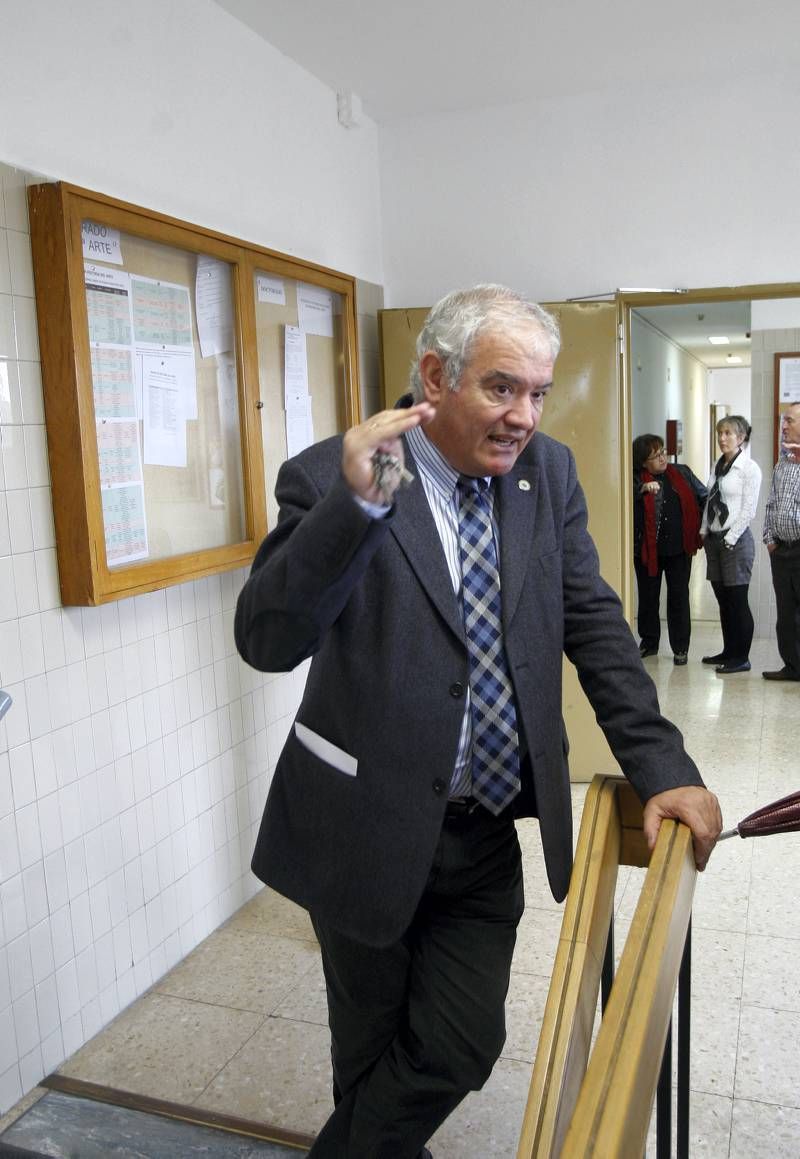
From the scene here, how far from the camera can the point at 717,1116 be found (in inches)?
87.5

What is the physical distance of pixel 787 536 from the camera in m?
5.84

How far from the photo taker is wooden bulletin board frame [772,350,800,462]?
679cm

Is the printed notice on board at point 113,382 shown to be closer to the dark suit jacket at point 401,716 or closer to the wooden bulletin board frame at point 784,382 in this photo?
the dark suit jacket at point 401,716

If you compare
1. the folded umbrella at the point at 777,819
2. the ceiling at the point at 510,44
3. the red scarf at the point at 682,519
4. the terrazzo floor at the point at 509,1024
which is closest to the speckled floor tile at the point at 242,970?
the terrazzo floor at the point at 509,1024

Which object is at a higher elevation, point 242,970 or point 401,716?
point 401,716

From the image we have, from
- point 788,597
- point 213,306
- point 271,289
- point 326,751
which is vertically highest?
point 271,289

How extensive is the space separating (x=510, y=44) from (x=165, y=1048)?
357cm

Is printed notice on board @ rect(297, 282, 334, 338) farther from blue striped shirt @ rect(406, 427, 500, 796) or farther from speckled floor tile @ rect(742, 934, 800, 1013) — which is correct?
speckled floor tile @ rect(742, 934, 800, 1013)

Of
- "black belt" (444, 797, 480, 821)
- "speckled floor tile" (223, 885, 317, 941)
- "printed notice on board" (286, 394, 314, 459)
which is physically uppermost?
"printed notice on board" (286, 394, 314, 459)

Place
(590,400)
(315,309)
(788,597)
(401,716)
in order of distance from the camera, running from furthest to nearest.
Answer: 1. (788,597)
2. (590,400)
3. (315,309)
4. (401,716)

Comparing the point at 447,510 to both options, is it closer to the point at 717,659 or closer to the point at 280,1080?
the point at 280,1080

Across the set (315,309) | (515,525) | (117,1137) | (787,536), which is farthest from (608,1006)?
(787,536)

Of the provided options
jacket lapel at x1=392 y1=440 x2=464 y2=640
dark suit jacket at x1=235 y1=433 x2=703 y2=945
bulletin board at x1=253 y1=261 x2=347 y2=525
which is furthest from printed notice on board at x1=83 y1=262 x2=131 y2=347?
jacket lapel at x1=392 y1=440 x2=464 y2=640

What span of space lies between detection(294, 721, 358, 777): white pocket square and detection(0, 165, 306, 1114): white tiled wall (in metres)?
1.01
